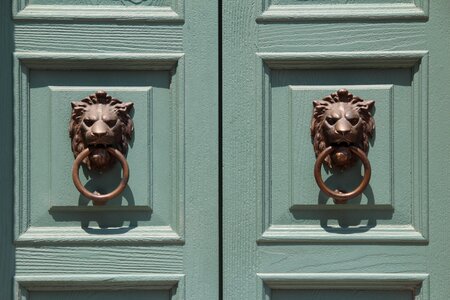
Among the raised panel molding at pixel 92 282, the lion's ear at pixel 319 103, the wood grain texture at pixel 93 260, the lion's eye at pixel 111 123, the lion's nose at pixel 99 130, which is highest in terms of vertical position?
the lion's ear at pixel 319 103

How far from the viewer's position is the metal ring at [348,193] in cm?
153

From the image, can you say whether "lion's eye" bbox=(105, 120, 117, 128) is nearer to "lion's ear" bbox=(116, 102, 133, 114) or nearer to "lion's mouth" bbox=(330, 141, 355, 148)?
"lion's ear" bbox=(116, 102, 133, 114)

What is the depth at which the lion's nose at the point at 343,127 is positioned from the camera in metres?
1.53

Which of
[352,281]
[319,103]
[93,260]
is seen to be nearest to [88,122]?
[93,260]

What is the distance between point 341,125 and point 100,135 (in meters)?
0.42

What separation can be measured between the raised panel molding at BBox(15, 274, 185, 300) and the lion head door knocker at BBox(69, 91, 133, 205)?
14 cm

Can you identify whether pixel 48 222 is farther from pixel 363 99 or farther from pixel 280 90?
pixel 363 99

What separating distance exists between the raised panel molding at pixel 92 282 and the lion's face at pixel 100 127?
200 mm

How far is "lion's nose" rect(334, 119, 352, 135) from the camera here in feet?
5.02

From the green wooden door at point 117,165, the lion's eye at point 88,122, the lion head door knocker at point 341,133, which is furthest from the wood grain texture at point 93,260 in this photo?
the lion head door knocker at point 341,133

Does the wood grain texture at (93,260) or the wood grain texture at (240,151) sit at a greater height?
the wood grain texture at (240,151)

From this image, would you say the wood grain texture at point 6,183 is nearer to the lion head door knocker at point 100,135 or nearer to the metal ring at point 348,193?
the lion head door knocker at point 100,135

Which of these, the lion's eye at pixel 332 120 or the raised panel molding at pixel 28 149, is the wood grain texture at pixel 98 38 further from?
the lion's eye at pixel 332 120

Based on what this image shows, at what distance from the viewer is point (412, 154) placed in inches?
62.0
